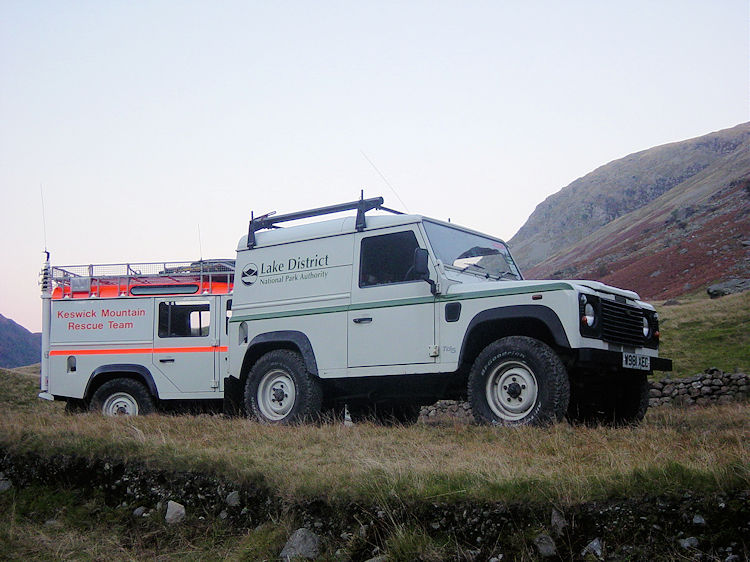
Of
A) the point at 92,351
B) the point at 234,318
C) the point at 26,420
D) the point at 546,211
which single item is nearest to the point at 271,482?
the point at 234,318

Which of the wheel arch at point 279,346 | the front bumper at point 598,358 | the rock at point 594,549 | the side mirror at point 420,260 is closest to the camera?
the rock at point 594,549

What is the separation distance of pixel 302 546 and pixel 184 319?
815cm

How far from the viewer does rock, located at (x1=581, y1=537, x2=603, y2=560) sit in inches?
→ 171

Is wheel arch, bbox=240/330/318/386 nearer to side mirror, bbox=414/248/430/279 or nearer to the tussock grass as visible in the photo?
the tussock grass

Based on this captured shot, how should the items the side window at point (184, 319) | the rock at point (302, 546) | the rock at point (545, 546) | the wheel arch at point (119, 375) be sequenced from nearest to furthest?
the rock at point (545, 546), the rock at point (302, 546), the wheel arch at point (119, 375), the side window at point (184, 319)

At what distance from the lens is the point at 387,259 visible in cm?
890

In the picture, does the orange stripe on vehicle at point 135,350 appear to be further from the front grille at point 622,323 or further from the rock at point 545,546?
the rock at point 545,546

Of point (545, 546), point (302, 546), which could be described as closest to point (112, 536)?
point (302, 546)

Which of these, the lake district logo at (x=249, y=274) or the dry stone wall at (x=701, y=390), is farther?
the dry stone wall at (x=701, y=390)

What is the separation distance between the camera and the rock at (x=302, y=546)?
509 cm

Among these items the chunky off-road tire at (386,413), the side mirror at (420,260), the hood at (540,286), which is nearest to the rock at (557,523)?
the hood at (540,286)

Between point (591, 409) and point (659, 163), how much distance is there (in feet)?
469

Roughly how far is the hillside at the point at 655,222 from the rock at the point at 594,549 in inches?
1573

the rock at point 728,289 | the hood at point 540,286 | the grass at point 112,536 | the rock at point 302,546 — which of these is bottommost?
the grass at point 112,536
